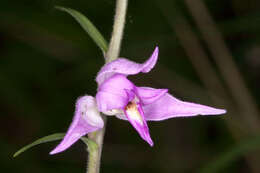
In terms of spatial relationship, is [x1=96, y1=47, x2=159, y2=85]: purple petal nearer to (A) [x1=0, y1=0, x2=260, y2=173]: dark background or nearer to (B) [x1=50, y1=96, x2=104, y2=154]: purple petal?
(B) [x1=50, y1=96, x2=104, y2=154]: purple petal

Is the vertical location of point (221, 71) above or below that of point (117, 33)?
above

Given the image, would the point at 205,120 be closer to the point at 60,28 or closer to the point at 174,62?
the point at 174,62

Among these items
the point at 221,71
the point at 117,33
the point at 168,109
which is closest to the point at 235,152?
the point at 221,71

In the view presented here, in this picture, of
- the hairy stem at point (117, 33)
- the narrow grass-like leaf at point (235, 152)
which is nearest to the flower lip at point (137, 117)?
the hairy stem at point (117, 33)

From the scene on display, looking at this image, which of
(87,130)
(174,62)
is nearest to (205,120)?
(174,62)

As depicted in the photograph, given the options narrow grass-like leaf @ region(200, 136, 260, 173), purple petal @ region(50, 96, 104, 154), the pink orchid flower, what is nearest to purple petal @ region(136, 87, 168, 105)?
the pink orchid flower

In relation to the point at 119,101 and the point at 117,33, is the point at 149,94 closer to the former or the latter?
the point at 119,101
